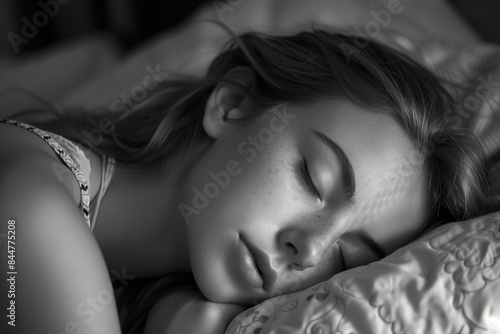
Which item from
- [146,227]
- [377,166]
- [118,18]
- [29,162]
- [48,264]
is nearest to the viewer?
[48,264]

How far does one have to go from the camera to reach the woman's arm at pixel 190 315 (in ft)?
2.96

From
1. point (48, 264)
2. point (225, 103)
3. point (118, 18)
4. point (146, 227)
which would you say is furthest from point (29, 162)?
point (118, 18)

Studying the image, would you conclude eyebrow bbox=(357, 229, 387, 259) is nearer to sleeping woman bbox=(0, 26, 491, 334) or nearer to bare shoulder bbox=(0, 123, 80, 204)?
sleeping woman bbox=(0, 26, 491, 334)

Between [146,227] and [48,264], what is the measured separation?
14.2 inches

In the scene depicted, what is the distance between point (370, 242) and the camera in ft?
3.19

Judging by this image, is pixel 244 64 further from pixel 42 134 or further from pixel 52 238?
pixel 52 238

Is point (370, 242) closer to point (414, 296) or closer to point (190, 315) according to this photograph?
point (414, 296)

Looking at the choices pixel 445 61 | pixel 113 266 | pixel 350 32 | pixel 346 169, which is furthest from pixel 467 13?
pixel 113 266

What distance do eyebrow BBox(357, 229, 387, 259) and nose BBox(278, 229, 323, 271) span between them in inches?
4.2

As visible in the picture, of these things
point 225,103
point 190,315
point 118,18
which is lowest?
point 190,315

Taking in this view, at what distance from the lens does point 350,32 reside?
1.35 metres

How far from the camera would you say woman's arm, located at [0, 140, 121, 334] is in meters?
0.72

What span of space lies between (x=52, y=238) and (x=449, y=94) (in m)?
0.87

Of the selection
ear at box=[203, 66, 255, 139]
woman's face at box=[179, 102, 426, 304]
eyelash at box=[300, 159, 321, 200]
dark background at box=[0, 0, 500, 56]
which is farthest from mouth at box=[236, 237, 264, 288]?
dark background at box=[0, 0, 500, 56]
